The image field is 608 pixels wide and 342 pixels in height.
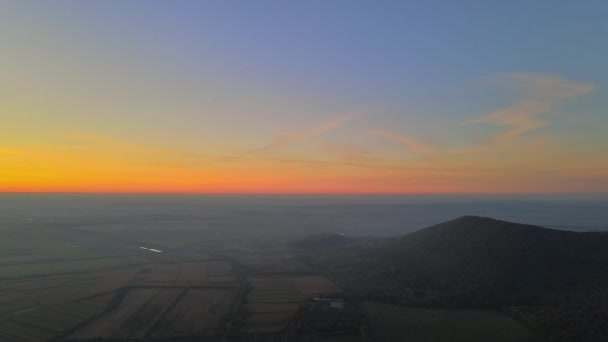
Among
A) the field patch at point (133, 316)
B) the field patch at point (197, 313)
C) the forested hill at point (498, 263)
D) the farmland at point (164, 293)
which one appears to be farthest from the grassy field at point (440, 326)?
the field patch at point (133, 316)

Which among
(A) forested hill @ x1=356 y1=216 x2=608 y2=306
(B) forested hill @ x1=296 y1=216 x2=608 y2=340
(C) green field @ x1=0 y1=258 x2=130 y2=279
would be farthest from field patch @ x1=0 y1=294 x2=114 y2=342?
(A) forested hill @ x1=356 y1=216 x2=608 y2=306

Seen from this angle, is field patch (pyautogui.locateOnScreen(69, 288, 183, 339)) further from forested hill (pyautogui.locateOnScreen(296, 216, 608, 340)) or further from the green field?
forested hill (pyautogui.locateOnScreen(296, 216, 608, 340))

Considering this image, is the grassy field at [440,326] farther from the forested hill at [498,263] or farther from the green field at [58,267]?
the green field at [58,267]

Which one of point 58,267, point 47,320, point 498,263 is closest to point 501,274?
point 498,263

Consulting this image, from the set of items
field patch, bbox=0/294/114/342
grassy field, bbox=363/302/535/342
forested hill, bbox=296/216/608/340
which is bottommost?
field patch, bbox=0/294/114/342

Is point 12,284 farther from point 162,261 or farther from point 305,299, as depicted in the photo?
point 305,299

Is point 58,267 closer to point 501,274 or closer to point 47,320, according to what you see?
point 47,320

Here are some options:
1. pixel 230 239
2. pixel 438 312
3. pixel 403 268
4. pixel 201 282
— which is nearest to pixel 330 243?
pixel 230 239

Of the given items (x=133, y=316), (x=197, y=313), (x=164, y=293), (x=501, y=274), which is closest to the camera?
(x=133, y=316)

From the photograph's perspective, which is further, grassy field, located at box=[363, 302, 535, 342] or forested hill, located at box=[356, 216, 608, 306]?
forested hill, located at box=[356, 216, 608, 306]
